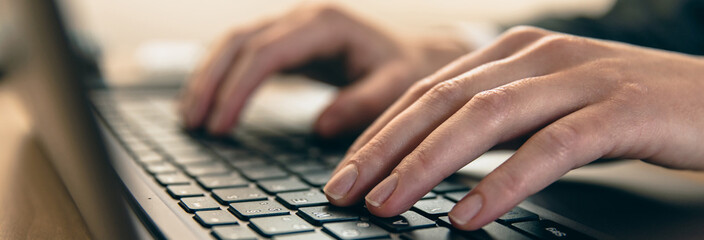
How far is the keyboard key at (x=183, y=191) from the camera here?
0.37 metres

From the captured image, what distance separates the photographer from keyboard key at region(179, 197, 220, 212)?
0.34 meters

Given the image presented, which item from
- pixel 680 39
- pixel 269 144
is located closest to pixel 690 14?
pixel 680 39

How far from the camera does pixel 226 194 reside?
0.38 m

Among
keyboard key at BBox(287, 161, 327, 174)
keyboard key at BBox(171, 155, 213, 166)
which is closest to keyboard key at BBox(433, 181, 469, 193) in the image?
keyboard key at BBox(287, 161, 327, 174)

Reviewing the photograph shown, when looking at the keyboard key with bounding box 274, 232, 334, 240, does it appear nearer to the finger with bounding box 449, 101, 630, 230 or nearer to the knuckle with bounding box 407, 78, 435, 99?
the finger with bounding box 449, 101, 630, 230

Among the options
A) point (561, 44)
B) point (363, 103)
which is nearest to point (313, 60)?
point (363, 103)

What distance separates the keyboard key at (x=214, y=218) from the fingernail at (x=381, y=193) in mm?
77

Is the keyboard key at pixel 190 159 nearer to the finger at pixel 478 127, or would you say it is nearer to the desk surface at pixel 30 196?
the desk surface at pixel 30 196

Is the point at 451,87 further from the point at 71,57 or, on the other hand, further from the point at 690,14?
the point at 690,14

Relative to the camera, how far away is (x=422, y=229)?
31cm

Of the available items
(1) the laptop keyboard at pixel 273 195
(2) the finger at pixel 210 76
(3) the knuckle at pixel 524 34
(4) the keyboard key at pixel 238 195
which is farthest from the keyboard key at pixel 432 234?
(2) the finger at pixel 210 76

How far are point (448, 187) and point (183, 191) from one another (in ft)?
0.60

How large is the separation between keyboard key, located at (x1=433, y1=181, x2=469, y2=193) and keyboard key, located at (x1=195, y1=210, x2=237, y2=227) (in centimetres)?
15

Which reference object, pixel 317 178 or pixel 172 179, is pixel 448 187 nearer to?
pixel 317 178
